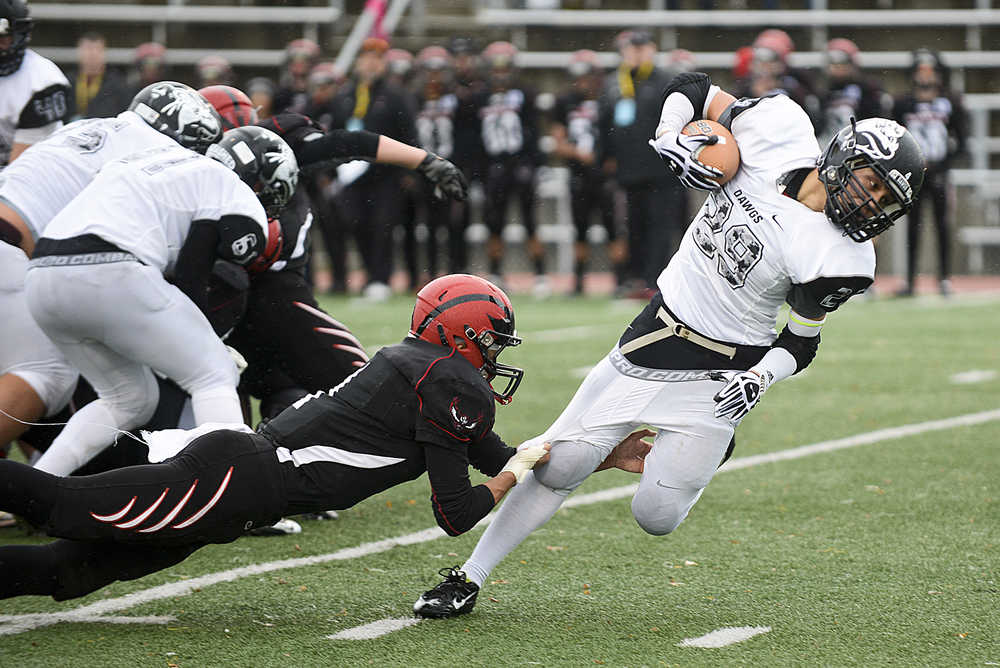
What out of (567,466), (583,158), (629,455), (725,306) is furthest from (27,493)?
(583,158)

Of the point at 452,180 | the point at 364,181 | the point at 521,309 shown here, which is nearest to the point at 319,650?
the point at 452,180

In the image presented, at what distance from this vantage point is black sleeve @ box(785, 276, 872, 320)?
11.9ft

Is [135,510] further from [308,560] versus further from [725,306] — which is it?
[725,306]

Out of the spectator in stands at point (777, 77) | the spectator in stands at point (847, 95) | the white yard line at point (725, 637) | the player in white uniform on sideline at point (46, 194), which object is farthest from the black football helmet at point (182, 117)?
the spectator in stands at point (847, 95)

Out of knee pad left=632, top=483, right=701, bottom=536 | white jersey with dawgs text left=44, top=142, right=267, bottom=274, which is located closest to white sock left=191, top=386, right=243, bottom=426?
white jersey with dawgs text left=44, top=142, right=267, bottom=274

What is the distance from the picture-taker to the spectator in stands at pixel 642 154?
11414mm

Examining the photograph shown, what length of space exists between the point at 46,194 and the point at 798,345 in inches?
94.2

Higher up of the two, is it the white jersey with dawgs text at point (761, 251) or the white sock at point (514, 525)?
the white jersey with dawgs text at point (761, 251)

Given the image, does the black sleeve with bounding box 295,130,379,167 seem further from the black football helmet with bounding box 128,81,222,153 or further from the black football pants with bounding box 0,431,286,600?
the black football pants with bounding box 0,431,286,600

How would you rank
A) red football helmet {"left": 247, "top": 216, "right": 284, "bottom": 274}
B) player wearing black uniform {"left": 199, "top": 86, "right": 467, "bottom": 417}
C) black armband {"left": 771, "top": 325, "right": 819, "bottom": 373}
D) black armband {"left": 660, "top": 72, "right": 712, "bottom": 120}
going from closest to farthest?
black armband {"left": 771, "top": 325, "right": 819, "bottom": 373} < black armband {"left": 660, "top": 72, "right": 712, "bottom": 120} < red football helmet {"left": 247, "top": 216, "right": 284, "bottom": 274} < player wearing black uniform {"left": 199, "top": 86, "right": 467, "bottom": 417}

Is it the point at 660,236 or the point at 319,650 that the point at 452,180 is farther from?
the point at 660,236

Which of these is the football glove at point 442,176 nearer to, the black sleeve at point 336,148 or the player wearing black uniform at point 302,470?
the black sleeve at point 336,148

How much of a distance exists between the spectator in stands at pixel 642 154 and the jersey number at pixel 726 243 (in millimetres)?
7324

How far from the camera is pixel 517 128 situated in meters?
12.5
